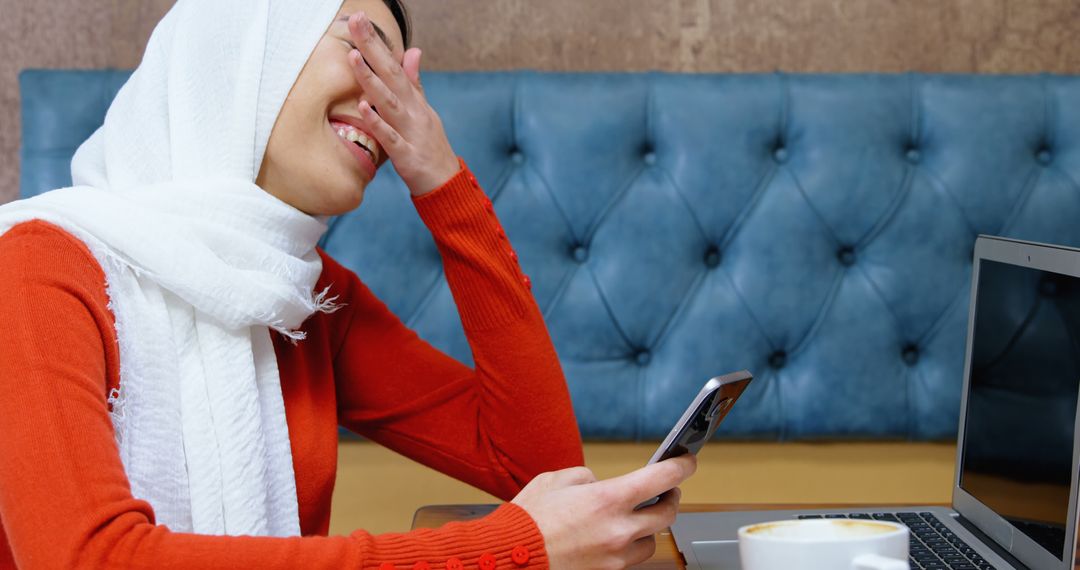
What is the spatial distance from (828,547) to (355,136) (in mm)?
610

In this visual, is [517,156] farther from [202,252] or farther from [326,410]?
[202,252]

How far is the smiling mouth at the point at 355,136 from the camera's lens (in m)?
0.95

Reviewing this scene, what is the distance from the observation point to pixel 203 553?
65 cm

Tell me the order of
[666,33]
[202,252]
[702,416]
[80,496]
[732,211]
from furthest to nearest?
[666,33] → [732,211] → [202,252] → [702,416] → [80,496]

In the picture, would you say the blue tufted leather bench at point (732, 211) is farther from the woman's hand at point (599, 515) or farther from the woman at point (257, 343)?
the woman's hand at point (599, 515)

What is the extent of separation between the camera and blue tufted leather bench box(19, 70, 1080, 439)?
4.67ft

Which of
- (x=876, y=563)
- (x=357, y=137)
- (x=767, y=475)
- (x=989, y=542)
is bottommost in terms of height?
(x=767, y=475)

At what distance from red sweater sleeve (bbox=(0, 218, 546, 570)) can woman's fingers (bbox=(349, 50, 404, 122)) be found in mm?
324

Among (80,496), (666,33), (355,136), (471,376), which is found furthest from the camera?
(666,33)

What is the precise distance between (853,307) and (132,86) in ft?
3.27

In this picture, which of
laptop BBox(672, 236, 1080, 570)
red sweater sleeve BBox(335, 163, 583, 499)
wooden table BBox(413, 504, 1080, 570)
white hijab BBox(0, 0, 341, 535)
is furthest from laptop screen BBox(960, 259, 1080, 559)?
white hijab BBox(0, 0, 341, 535)

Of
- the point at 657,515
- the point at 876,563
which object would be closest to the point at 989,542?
the point at 657,515

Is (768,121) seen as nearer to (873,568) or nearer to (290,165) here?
(290,165)

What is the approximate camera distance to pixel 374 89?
3.07 ft
